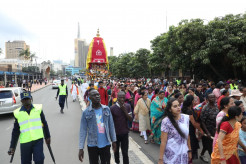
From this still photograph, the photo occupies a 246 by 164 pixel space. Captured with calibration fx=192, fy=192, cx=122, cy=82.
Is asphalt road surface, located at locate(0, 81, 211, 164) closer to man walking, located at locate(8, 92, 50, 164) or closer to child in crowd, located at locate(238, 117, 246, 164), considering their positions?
man walking, located at locate(8, 92, 50, 164)

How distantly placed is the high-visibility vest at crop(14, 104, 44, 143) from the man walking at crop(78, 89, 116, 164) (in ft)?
3.03

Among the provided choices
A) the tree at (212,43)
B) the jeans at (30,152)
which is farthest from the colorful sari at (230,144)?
the tree at (212,43)

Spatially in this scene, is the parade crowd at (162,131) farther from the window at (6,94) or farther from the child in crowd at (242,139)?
the window at (6,94)

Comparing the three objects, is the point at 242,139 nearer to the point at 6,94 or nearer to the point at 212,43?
the point at 6,94

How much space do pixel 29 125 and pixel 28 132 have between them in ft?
0.38

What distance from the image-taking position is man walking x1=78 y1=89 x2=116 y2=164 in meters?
2.92

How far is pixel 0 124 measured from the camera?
828 cm

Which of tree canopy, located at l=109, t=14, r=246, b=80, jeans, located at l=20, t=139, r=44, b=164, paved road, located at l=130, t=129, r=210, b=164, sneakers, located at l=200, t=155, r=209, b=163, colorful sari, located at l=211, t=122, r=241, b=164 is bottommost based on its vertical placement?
paved road, located at l=130, t=129, r=210, b=164

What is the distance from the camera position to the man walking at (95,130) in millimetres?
2916

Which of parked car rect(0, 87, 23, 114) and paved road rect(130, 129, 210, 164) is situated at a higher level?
parked car rect(0, 87, 23, 114)

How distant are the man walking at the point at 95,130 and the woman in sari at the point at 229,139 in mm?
1636

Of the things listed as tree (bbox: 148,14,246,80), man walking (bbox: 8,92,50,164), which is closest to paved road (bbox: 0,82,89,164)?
man walking (bbox: 8,92,50,164)

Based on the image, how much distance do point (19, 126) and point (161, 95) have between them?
3.59 m

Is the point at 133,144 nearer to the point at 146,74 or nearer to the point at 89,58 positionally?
the point at 89,58
